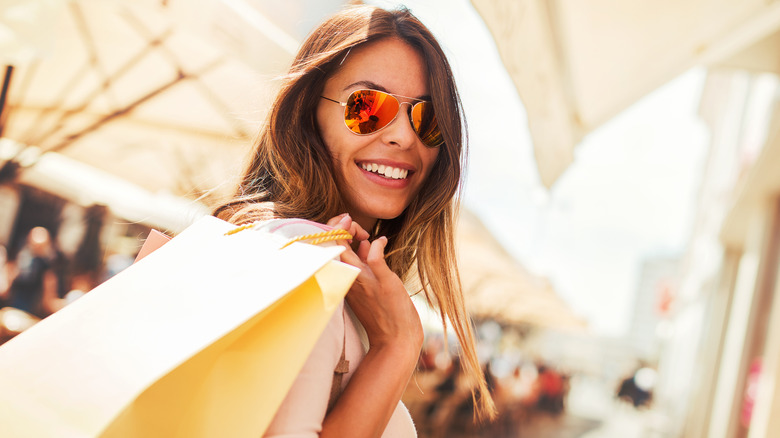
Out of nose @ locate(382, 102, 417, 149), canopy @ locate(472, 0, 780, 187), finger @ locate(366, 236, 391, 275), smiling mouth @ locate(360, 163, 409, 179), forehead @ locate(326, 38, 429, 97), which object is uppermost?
canopy @ locate(472, 0, 780, 187)

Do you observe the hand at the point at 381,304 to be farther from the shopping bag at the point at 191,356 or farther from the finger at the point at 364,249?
the shopping bag at the point at 191,356

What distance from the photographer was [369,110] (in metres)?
1.50

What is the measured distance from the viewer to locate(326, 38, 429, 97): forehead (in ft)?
5.14

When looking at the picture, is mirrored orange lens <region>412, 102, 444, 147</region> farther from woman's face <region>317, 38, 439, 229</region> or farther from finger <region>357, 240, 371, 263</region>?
finger <region>357, 240, 371, 263</region>

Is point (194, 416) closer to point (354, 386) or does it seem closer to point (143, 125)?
point (354, 386)

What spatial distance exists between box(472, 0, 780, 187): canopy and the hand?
1.10m

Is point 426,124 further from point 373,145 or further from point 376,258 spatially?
point 376,258

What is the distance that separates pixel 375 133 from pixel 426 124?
0.15 meters

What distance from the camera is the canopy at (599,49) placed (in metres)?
2.40

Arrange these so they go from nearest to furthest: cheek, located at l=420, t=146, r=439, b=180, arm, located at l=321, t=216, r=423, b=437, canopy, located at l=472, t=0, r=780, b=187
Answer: arm, located at l=321, t=216, r=423, b=437 < cheek, located at l=420, t=146, r=439, b=180 < canopy, located at l=472, t=0, r=780, b=187

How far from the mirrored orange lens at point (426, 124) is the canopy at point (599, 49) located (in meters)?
0.57

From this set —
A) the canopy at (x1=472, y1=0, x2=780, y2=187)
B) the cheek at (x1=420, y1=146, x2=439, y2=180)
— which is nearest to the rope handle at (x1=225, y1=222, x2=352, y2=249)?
the cheek at (x1=420, y1=146, x2=439, y2=180)

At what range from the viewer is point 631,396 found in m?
23.9

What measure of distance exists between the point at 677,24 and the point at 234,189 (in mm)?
2342
